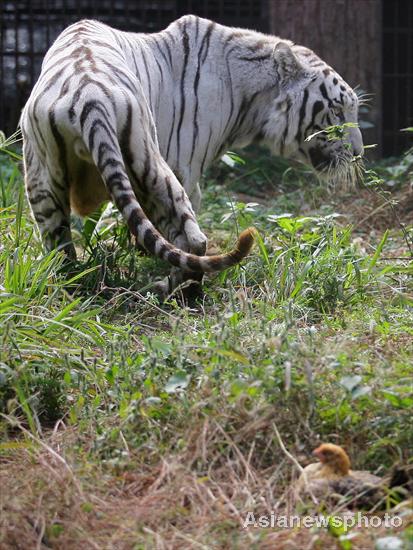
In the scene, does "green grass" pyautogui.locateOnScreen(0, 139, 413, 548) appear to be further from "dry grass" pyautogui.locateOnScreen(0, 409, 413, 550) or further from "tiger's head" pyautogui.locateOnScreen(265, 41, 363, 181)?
"tiger's head" pyautogui.locateOnScreen(265, 41, 363, 181)

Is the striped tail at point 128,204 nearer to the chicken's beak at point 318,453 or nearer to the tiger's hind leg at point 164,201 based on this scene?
the tiger's hind leg at point 164,201

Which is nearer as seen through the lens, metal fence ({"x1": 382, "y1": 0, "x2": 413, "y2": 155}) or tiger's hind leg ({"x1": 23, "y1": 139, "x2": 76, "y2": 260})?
tiger's hind leg ({"x1": 23, "y1": 139, "x2": 76, "y2": 260})

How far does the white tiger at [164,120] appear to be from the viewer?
4.80 meters

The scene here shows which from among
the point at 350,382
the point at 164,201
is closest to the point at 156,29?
the point at 164,201

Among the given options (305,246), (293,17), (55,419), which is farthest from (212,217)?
(55,419)

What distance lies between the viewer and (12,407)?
376 cm

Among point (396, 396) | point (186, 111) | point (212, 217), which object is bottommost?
point (212, 217)

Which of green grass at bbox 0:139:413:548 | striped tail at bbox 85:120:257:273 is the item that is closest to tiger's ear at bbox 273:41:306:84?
green grass at bbox 0:139:413:548

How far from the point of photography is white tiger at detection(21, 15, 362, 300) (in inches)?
189

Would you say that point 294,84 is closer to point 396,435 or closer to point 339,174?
point 339,174

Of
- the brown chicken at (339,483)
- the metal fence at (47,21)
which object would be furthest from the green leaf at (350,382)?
the metal fence at (47,21)

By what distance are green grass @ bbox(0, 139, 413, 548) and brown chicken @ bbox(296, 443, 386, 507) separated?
0.15 metres

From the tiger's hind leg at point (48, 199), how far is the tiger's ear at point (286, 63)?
192cm

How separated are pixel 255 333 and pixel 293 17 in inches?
231
